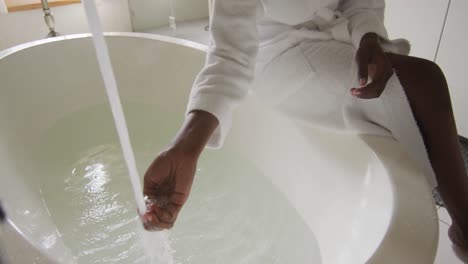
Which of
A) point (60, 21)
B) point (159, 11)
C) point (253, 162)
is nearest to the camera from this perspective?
point (253, 162)

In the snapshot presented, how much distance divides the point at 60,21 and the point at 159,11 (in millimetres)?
782

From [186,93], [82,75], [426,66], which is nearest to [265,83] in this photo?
[426,66]

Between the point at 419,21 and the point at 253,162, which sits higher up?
the point at 419,21

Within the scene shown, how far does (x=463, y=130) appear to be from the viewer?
1.34 m

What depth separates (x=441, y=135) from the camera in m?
0.61

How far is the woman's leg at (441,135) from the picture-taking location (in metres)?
0.61

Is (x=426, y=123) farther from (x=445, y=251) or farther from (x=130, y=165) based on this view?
(x=130, y=165)

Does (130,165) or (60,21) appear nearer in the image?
(130,165)

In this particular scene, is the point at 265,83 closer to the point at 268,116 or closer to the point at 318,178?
the point at 268,116

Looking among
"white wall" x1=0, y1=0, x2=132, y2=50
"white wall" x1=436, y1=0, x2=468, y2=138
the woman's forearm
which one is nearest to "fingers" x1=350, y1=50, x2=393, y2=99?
the woman's forearm

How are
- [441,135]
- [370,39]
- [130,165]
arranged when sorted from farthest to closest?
[130,165], [370,39], [441,135]

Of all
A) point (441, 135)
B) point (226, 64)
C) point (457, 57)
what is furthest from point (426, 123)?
point (457, 57)

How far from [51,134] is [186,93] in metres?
0.51

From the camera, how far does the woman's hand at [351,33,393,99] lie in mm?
617
